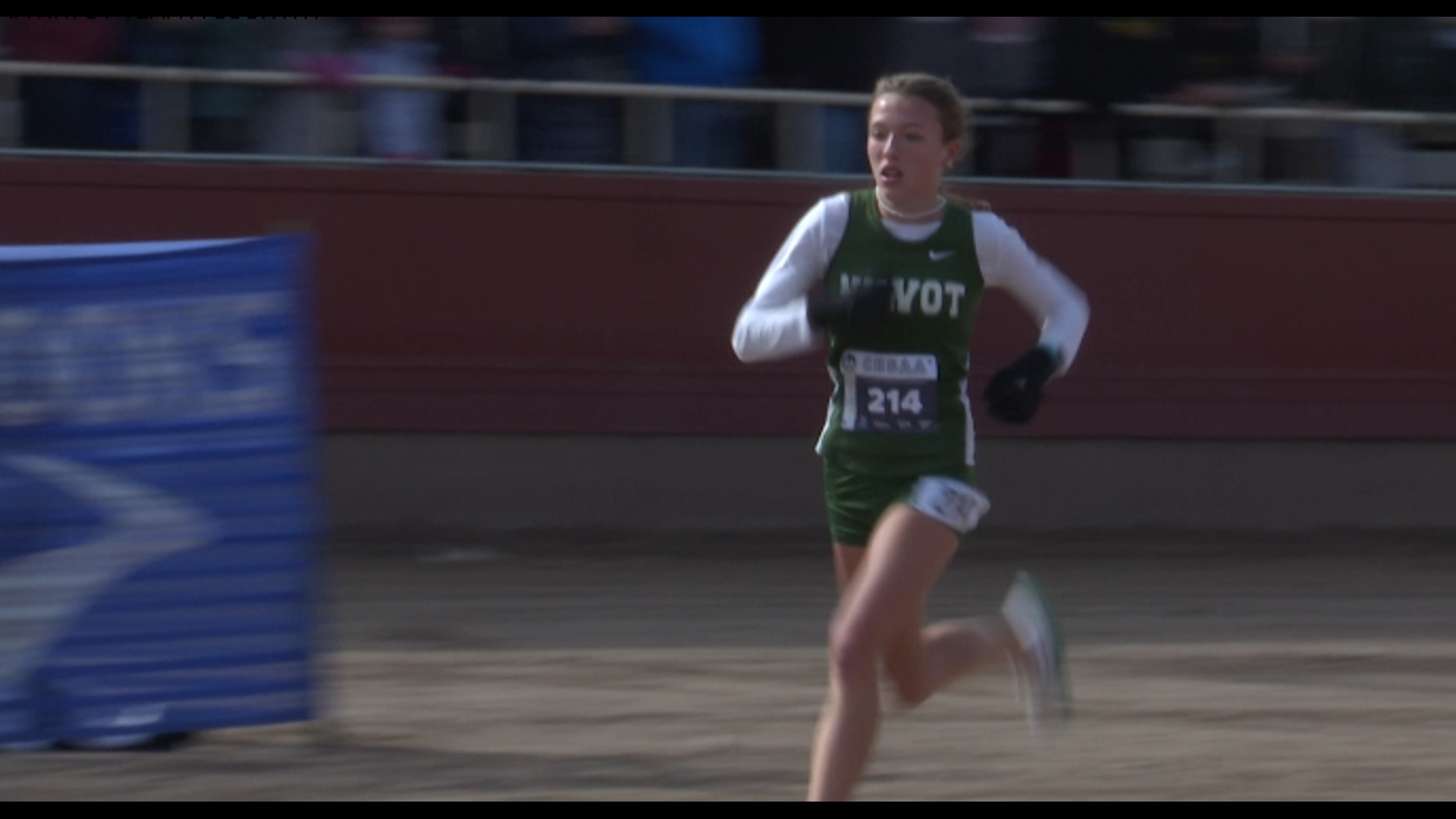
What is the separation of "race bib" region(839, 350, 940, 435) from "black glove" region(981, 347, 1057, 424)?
0.14 metres

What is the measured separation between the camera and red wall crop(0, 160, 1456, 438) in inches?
419

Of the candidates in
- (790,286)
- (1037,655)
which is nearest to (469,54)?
(1037,655)

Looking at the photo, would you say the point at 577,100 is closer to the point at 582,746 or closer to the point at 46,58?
the point at 46,58

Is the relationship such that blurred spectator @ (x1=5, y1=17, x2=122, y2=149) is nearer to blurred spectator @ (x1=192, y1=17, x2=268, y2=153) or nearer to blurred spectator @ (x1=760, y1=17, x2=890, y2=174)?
blurred spectator @ (x1=192, y1=17, x2=268, y2=153)

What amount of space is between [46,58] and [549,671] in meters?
4.88

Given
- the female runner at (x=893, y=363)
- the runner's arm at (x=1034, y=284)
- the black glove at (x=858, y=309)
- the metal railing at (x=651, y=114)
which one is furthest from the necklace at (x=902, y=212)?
the metal railing at (x=651, y=114)

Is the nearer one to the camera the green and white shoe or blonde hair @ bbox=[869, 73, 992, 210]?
blonde hair @ bbox=[869, 73, 992, 210]

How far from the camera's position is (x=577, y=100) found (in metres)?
10.8

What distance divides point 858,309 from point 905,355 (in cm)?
28

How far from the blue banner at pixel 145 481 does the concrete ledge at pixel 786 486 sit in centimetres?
489

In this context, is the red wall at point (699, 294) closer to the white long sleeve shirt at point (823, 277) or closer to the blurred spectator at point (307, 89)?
the blurred spectator at point (307, 89)

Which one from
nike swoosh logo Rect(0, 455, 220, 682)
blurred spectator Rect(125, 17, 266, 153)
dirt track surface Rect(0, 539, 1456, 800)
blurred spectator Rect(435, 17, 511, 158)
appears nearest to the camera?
dirt track surface Rect(0, 539, 1456, 800)

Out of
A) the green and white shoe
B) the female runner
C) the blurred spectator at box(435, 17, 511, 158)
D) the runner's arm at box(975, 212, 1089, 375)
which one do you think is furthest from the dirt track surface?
the blurred spectator at box(435, 17, 511, 158)

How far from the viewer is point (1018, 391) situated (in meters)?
4.55
